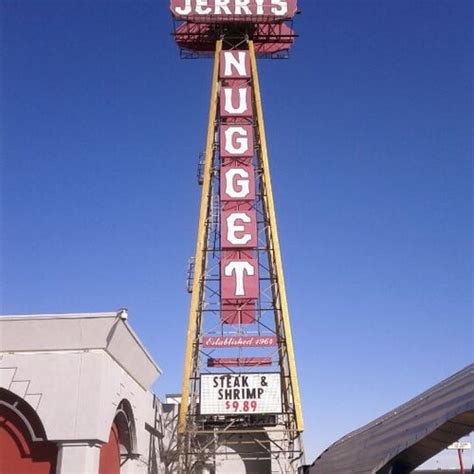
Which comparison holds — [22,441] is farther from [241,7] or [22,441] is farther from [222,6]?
[241,7]

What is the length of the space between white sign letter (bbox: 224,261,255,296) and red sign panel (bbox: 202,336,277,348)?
2151 mm

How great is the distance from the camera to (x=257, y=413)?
1017 inches

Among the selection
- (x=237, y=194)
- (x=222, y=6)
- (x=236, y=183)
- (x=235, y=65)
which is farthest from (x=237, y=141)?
(x=222, y=6)

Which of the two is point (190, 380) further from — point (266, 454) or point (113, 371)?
point (113, 371)

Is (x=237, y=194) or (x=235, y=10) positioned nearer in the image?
(x=237, y=194)

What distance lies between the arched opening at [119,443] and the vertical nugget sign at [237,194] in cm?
794

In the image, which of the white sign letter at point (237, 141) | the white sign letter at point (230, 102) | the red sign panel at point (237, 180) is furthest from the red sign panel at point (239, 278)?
the white sign letter at point (230, 102)

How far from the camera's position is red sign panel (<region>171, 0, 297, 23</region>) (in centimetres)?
3125

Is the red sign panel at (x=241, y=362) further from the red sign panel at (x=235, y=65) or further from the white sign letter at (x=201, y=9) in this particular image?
the white sign letter at (x=201, y=9)

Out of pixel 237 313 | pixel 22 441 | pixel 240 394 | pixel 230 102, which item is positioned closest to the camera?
pixel 22 441

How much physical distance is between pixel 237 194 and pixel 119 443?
517 inches

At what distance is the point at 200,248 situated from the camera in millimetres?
28969

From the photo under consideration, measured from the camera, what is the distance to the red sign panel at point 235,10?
3125cm

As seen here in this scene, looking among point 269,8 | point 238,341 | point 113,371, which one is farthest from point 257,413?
point 269,8
